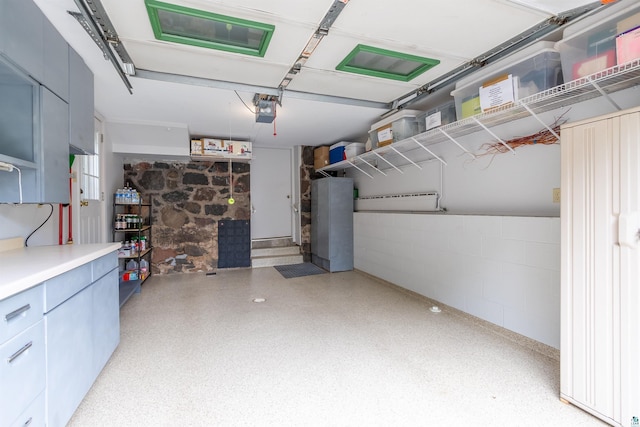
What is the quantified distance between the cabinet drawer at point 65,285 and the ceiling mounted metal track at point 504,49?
3173 millimetres

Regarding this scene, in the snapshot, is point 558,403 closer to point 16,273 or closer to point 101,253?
point 16,273

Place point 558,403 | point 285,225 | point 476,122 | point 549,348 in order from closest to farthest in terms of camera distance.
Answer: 1. point 558,403
2. point 549,348
3. point 476,122
4. point 285,225

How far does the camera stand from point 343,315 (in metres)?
3.11

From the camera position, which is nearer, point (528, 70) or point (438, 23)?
point (438, 23)

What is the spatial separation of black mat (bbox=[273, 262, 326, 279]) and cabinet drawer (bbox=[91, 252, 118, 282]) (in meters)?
2.80

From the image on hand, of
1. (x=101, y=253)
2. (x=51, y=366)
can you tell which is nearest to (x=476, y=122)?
(x=101, y=253)

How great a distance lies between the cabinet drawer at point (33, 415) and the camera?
115 cm

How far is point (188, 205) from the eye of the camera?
516 cm

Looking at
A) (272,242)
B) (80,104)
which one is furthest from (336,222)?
(80,104)

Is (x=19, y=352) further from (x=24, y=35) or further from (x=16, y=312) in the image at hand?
(x=24, y=35)

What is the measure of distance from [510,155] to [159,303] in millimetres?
4101

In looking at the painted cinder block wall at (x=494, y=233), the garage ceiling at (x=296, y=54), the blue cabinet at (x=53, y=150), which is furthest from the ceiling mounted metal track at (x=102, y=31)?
the painted cinder block wall at (x=494, y=233)

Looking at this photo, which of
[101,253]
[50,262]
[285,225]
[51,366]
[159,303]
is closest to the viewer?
[51,366]

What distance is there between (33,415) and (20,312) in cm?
46
